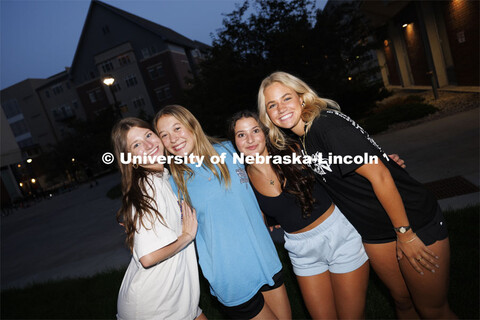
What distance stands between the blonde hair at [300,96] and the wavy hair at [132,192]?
3.53 ft

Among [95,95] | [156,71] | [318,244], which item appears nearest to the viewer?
[318,244]

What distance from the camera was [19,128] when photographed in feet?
130

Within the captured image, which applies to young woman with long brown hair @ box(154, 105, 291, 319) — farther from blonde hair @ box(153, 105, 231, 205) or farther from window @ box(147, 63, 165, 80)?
window @ box(147, 63, 165, 80)

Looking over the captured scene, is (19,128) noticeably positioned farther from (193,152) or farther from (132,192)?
(132,192)

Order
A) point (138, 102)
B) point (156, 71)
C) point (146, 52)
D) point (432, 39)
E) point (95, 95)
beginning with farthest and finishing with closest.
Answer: point (95, 95), point (138, 102), point (156, 71), point (146, 52), point (432, 39)

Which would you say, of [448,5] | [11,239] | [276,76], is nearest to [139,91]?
[11,239]

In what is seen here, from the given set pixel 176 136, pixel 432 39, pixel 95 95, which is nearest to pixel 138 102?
pixel 95 95

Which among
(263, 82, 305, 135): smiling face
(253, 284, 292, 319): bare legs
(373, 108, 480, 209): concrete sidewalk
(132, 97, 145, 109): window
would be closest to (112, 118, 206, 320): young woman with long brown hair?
(253, 284, 292, 319): bare legs

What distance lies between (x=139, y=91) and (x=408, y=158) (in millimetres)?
35652

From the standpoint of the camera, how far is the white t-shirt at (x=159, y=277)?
81.9 inches

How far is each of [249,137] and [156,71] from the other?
37.1 m

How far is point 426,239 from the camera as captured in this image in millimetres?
2018

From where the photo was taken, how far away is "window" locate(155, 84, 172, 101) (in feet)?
120

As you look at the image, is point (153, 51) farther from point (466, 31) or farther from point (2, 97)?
point (466, 31)
